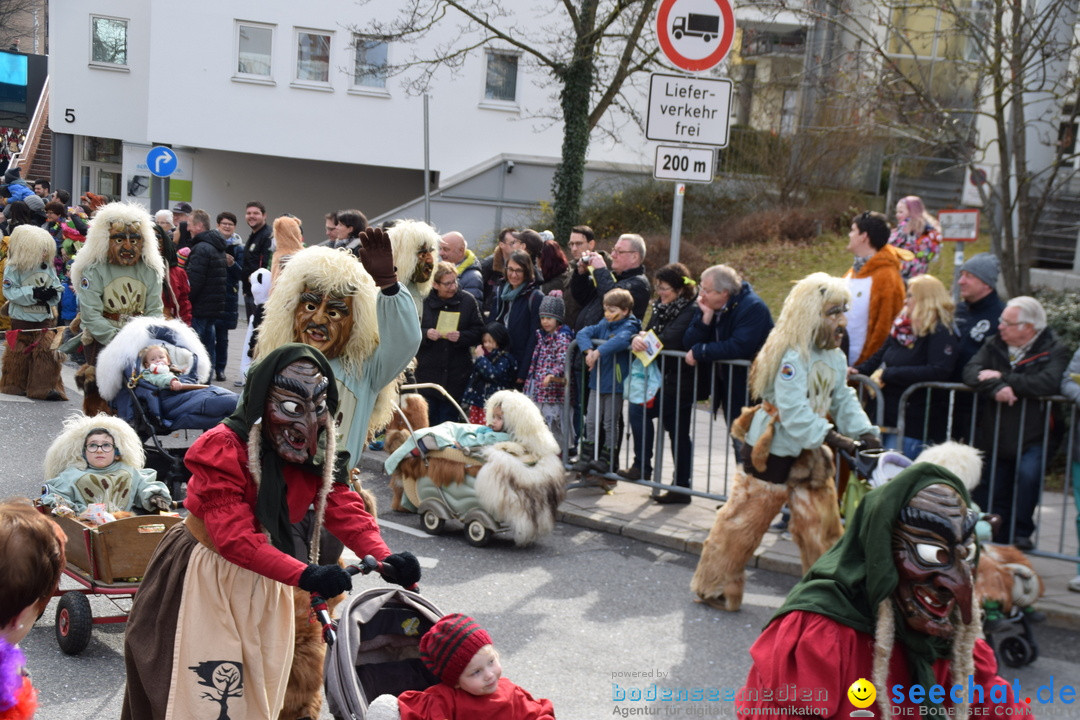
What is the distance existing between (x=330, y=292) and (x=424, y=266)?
8.03 feet

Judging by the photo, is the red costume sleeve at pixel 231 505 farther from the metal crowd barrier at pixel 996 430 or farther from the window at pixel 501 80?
the window at pixel 501 80

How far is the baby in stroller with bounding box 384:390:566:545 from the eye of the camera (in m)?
7.45

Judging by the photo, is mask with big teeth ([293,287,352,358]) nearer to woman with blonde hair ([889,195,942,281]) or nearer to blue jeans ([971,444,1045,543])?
blue jeans ([971,444,1045,543])

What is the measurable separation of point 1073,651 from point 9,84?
36.2 metres

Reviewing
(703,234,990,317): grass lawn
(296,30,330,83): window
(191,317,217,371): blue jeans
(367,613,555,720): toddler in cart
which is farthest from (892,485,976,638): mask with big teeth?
(296,30,330,83): window

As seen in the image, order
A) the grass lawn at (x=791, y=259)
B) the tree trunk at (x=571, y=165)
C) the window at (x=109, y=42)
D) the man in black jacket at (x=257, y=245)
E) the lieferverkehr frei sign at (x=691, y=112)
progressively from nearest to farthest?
the lieferverkehr frei sign at (x=691, y=112) → the man in black jacket at (x=257, y=245) → the grass lawn at (x=791, y=259) → the tree trunk at (x=571, y=165) → the window at (x=109, y=42)

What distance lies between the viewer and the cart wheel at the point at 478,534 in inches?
300

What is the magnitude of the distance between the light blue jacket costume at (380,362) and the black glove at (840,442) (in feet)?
8.19

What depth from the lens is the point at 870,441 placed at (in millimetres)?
6191

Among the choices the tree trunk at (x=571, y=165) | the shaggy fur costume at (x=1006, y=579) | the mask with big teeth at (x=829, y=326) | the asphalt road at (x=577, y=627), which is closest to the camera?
the asphalt road at (x=577, y=627)

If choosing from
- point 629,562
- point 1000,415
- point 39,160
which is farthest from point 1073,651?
point 39,160

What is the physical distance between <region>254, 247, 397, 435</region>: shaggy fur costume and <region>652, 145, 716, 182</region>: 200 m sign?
3.45 m

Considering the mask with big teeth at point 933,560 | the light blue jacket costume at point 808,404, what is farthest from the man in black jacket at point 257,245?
the mask with big teeth at point 933,560

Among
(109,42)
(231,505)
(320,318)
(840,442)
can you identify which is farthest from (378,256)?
(109,42)
